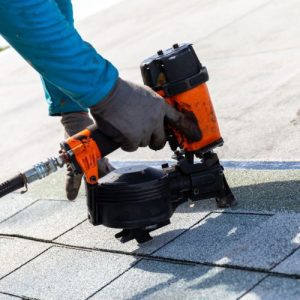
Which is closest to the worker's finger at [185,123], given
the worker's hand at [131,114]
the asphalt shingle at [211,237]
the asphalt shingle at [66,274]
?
the worker's hand at [131,114]

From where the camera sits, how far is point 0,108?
7.60 m

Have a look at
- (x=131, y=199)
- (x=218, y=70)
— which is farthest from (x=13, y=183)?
(x=218, y=70)

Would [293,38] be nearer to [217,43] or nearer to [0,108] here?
[217,43]

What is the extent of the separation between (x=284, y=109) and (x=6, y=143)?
2.56 meters

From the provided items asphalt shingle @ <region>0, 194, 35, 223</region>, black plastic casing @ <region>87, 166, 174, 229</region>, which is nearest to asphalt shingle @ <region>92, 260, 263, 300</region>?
black plastic casing @ <region>87, 166, 174, 229</region>

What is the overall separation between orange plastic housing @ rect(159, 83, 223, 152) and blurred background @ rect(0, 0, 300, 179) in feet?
2.46

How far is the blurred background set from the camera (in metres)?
4.73

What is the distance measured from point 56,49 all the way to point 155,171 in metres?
0.76

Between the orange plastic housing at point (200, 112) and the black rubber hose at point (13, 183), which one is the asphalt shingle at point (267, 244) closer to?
the orange plastic housing at point (200, 112)

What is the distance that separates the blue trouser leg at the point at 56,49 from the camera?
2.98 meters

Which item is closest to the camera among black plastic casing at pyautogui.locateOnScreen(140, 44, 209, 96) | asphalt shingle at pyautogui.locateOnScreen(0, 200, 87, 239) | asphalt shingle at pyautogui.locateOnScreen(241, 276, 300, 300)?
asphalt shingle at pyautogui.locateOnScreen(241, 276, 300, 300)

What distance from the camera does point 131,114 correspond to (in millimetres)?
3145

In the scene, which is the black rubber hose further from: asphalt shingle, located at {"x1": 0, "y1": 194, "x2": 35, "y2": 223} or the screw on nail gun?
asphalt shingle, located at {"x1": 0, "y1": 194, "x2": 35, "y2": 223}

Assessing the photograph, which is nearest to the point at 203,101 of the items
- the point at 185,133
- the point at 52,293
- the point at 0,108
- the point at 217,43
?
the point at 185,133
